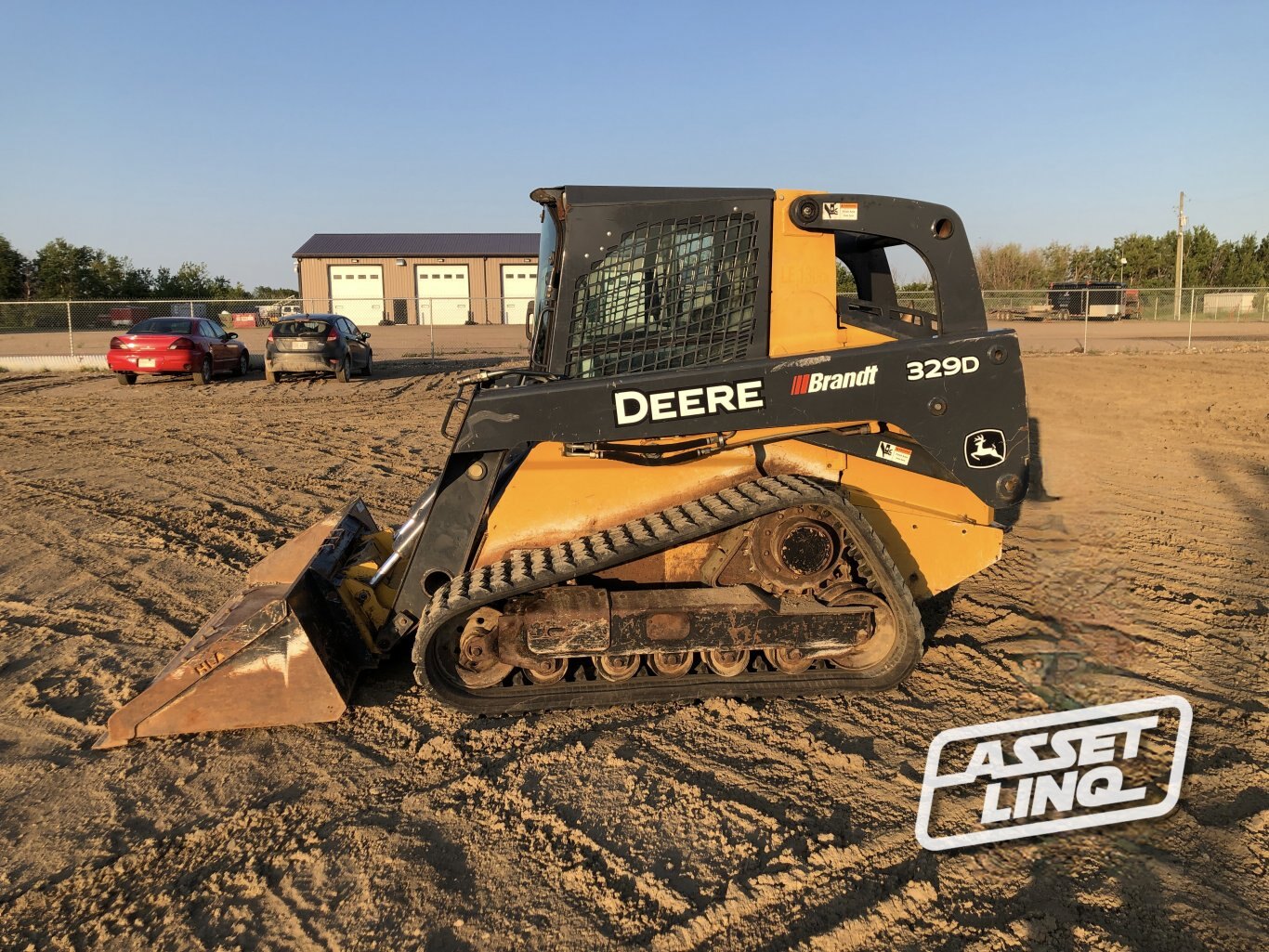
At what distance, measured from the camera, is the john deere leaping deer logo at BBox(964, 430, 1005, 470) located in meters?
4.18

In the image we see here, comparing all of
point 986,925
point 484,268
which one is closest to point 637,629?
point 986,925

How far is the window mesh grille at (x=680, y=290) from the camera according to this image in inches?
161

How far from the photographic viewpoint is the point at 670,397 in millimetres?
3912

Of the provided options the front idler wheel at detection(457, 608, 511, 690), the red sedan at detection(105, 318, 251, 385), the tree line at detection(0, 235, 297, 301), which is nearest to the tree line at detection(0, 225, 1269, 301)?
the tree line at detection(0, 235, 297, 301)

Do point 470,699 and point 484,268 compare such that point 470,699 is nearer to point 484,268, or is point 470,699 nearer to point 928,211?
point 928,211

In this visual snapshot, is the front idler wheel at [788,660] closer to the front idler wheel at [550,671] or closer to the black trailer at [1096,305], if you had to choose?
the front idler wheel at [550,671]

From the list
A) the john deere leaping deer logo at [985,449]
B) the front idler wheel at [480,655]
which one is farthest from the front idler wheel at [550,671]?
the john deere leaping deer logo at [985,449]

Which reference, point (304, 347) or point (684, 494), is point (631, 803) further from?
point (304, 347)

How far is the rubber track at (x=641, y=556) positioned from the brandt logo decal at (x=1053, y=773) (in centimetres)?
56

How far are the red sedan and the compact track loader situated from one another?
51.6 ft

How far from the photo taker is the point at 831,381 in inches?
156

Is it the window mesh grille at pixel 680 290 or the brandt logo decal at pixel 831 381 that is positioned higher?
the window mesh grille at pixel 680 290

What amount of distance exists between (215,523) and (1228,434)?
11202mm

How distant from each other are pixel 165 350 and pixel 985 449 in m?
17.7
